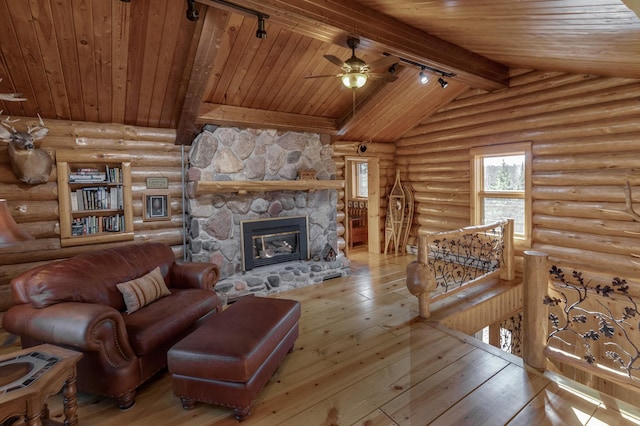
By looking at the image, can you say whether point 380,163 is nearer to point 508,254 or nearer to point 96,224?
point 508,254

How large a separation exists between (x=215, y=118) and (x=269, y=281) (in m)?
2.53

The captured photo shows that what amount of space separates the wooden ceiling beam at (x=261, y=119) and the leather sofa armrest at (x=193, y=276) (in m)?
2.07

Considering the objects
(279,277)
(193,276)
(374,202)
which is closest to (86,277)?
(193,276)

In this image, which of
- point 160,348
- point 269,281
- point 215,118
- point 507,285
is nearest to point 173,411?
point 160,348

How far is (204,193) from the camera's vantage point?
470 centimetres

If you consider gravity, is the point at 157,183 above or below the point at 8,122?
below

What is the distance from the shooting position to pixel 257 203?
205 inches

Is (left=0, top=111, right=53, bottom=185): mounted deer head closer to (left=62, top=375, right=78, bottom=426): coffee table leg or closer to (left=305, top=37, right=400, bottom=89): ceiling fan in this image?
(left=62, top=375, right=78, bottom=426): coffee table leg

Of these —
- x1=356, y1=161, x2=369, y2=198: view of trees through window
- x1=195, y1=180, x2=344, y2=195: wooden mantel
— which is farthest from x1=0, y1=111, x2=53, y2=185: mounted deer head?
x1=356, y1=161, x2=369, y2=198: view of trees through window

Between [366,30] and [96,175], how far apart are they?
12.8ft

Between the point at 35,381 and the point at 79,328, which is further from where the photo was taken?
the point at 79,328

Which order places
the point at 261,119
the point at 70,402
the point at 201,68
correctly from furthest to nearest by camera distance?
the point at 261,119 → the point at 201,68 → the point at 70,402

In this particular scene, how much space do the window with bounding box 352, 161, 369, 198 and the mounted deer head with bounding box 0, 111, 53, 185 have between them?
6816mm

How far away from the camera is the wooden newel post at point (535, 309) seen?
9.45 feet
